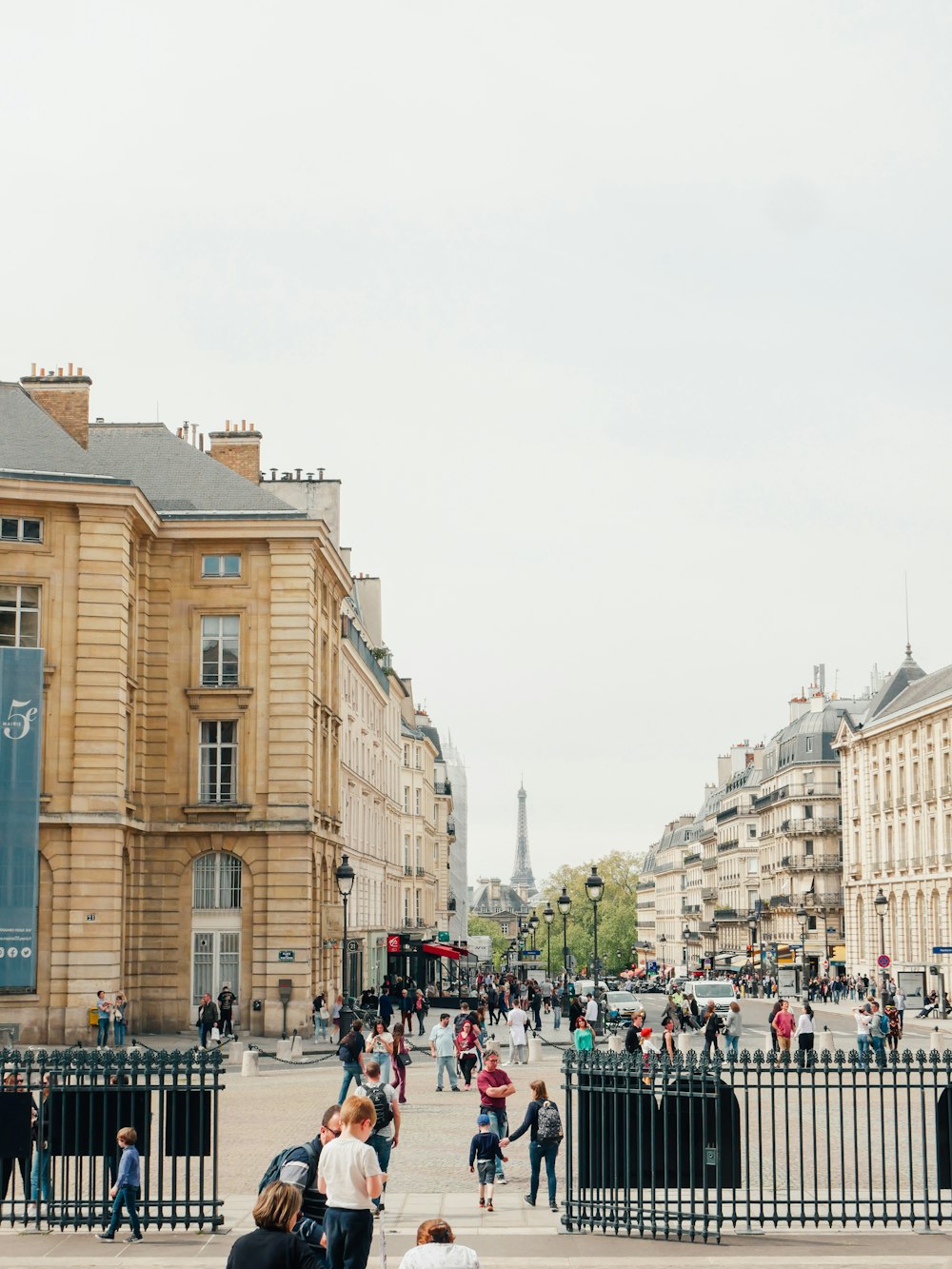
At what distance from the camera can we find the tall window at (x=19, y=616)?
44.6 m

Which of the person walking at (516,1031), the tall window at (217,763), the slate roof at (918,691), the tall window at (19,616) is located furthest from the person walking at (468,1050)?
the slate roof at (918,691)

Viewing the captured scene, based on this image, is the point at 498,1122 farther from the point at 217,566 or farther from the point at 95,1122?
the point at 217,566

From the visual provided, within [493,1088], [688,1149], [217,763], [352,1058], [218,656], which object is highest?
[218,656]

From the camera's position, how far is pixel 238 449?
178 feet

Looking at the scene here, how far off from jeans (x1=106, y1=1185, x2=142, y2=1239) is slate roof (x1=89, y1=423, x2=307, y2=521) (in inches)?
1348

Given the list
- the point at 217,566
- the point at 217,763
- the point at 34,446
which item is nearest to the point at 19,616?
the point at 34,446

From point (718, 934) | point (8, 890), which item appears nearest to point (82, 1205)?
point (8, 890)

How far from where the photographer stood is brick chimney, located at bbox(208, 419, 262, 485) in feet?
178

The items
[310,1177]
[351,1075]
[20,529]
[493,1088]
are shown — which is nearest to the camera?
[310,1177]

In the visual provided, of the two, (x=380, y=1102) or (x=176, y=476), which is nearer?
(x=380, y=1102)

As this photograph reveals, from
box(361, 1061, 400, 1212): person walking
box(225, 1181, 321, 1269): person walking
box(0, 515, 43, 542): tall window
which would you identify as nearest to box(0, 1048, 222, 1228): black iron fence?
box(361, 1061, 400, 1212): person walking

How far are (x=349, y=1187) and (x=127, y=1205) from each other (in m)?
5.40

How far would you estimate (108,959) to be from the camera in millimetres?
44406

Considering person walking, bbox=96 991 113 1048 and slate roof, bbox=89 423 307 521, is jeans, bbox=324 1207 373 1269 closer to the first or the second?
person walking, bbox=96 991 113 1048
